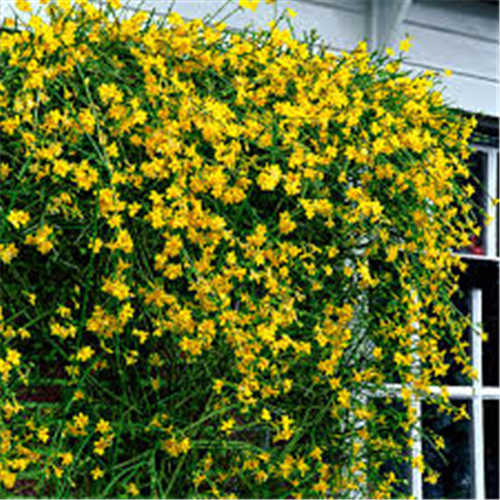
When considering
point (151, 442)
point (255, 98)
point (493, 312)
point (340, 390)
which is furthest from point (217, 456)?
point (493, 312)

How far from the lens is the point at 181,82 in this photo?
8.50ft

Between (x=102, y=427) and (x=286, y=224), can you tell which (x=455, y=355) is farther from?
(x=102, y=427)

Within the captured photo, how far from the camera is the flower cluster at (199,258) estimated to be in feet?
7.69

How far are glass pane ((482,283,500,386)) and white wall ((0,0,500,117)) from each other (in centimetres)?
67

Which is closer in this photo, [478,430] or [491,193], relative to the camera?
[478,430]

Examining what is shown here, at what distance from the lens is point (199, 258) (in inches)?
98.1

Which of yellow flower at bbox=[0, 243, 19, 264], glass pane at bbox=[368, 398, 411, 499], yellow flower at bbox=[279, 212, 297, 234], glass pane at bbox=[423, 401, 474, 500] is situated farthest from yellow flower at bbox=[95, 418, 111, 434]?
glass pane at bbox=[423, 401, 474, 500]

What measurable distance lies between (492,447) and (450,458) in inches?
8.3

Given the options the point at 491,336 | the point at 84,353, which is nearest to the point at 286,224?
the point at 84,353

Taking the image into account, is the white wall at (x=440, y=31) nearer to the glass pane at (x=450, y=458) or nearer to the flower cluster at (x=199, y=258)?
the flower cluster at (x=199, y=258)

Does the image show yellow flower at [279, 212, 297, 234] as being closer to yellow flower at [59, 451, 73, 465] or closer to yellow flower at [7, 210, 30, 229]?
yellow flower at [7, 210, 30, 229]

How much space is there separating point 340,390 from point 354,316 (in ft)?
0.76

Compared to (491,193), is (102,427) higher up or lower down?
lower down

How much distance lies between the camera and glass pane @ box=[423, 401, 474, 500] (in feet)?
11.3
